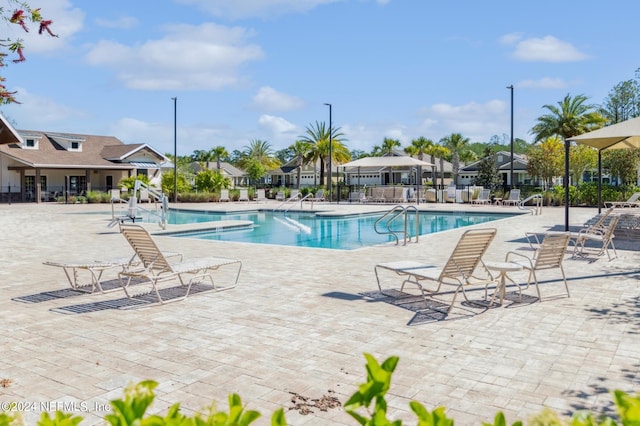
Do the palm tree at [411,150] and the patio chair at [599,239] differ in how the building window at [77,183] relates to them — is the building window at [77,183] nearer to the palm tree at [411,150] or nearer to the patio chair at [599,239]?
the palm tree at [411,150]

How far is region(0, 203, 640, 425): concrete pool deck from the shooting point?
13.6 feet

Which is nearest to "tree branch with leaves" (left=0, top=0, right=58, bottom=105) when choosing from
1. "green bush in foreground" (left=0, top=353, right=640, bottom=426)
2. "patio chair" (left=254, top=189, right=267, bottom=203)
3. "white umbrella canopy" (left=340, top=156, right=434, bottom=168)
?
"green bush in foreground" (left=0, top=353, right=640, bottom=426)

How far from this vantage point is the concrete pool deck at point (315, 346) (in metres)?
4.16

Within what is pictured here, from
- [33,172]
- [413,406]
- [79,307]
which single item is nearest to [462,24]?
[79,307]

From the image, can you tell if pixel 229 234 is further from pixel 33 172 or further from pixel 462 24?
pixel 33 172

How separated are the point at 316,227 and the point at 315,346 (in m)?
15.4

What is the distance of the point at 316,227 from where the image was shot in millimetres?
20812

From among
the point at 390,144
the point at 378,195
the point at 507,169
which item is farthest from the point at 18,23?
the point at 390,144

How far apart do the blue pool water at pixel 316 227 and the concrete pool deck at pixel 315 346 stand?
7.38 metres

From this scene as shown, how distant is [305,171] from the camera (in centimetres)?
8050

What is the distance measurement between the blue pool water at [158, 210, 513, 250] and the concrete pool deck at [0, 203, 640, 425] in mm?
7384

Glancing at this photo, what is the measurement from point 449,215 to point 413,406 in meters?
24.9

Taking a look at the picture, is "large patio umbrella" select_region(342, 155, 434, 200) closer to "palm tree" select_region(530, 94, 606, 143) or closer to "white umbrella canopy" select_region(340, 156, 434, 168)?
"white umbrella canopy" select_region(340, 156, 434, 168)

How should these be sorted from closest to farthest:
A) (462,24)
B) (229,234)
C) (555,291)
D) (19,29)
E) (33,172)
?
(19,29), (555,291), (229,234), (462,24), (33,172)
